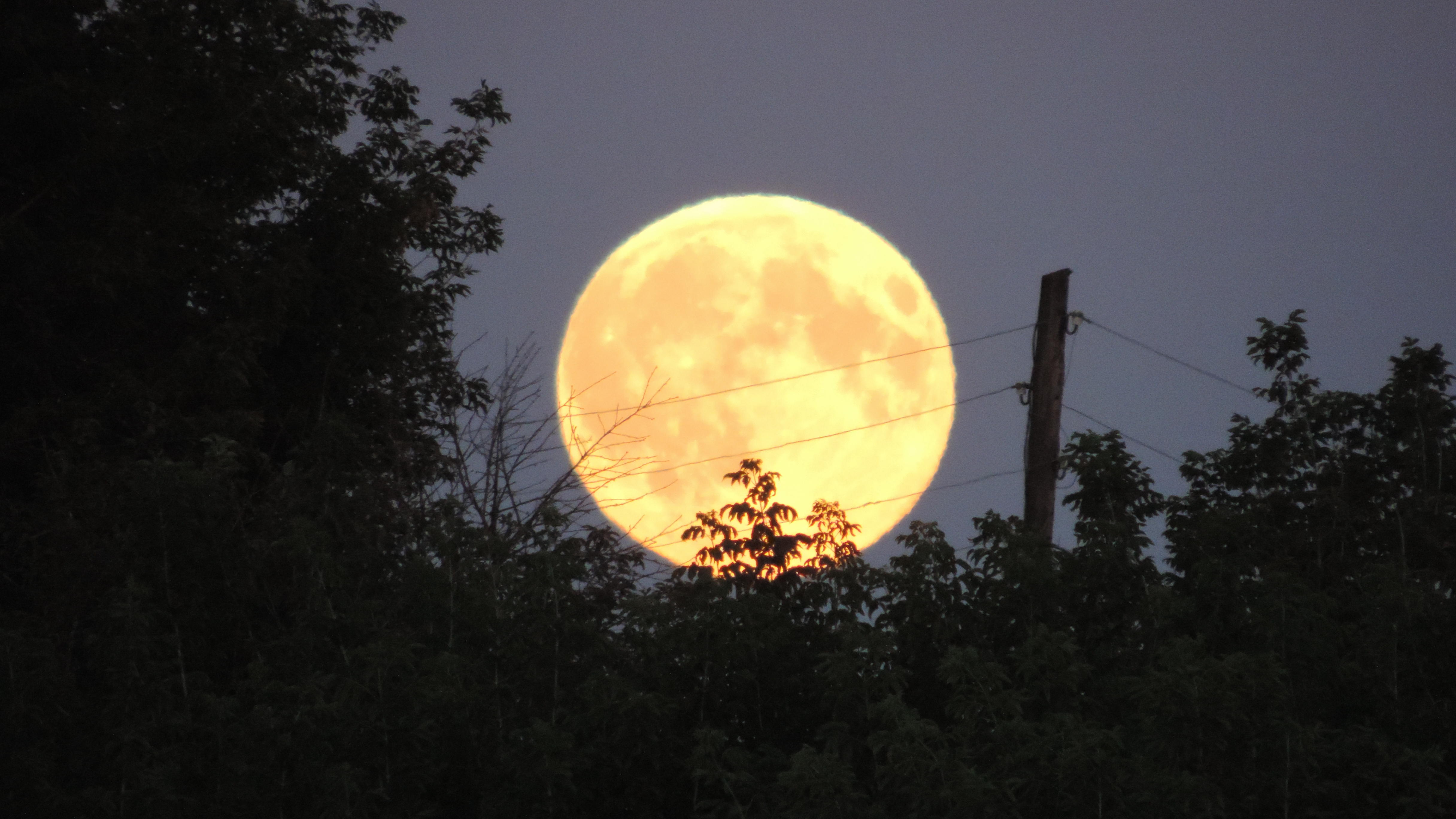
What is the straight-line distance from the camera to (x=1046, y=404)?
15.6 meters

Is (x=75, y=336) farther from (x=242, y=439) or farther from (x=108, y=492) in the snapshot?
(x=108, y=492)

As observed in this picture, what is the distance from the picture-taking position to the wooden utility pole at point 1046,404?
15242 mm

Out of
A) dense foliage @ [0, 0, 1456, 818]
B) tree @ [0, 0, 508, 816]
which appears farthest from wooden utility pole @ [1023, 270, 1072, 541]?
tree @ [0, 0, 508, 816]

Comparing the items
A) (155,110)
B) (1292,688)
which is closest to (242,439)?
(155,110)

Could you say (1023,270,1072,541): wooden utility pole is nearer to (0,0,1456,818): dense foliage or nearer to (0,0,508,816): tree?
(0,0,1456,818): dense foliage

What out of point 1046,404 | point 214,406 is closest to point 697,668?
point 1046,404

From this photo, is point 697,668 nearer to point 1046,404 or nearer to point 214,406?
point 1046,404

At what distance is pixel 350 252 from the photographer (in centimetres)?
1939

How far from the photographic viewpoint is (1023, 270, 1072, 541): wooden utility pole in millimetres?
15242

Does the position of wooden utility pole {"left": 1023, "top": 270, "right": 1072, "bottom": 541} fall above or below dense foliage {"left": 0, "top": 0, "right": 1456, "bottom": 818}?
above

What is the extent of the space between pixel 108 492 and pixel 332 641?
270 centimetres

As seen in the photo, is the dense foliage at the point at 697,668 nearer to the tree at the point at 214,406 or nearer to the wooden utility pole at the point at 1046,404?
the tree at the point at 214,406

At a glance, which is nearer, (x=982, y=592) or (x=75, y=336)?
(x=982, y=592)

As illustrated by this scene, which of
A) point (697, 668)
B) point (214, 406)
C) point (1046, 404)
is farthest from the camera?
point (214, 406)
